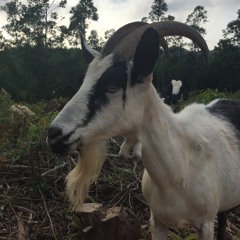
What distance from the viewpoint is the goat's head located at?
92.4 inches

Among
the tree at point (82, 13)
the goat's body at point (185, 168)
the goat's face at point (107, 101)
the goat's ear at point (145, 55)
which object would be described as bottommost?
the goat's body at point (185, 168)

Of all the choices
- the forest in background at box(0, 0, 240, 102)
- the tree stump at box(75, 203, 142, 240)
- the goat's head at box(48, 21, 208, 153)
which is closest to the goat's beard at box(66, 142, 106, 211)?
the goat's head at box(48, 21, 208, 153)

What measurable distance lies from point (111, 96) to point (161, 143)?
1.91ft

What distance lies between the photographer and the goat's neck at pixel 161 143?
2.79 meters

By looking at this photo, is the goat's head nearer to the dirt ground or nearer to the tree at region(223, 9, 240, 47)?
the dirt ground

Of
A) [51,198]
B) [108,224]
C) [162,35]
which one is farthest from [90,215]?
[162,35]

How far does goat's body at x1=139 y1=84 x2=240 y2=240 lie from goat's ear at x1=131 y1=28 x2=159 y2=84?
270 mm

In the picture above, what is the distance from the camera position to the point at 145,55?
2.49m

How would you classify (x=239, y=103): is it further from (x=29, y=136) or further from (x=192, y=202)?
(x=29, y=136)

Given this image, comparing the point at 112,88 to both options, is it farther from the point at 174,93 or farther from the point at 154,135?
the point at 174,93

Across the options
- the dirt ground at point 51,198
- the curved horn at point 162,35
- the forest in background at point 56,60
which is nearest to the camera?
the curved horn at point 162,35

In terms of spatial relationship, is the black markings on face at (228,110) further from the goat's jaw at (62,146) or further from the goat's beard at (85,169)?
the goat's jaw at (62,146)

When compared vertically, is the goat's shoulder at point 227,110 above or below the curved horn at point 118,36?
below

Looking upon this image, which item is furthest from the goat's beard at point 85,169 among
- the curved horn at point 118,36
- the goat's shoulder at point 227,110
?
the goat's shoulder at point 227,110
